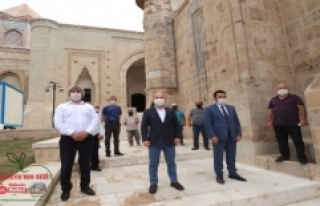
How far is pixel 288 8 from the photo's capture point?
528 centimetres

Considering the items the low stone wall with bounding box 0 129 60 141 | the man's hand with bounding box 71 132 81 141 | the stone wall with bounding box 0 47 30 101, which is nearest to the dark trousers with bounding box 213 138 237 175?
the man's hand with bounding box 71 132 81 141

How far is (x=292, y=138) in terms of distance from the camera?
365 centimetres

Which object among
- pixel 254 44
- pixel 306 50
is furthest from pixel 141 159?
pixel 306 50

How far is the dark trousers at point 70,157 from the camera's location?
9.36ft

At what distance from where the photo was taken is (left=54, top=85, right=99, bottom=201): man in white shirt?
2848 mm

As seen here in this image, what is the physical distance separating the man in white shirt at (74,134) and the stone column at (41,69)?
1693 cm

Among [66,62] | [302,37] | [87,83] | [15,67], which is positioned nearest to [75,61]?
[66,62]

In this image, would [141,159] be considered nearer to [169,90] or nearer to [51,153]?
[51,153]

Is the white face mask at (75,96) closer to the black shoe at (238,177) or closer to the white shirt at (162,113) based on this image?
the white shirt at (162,113)

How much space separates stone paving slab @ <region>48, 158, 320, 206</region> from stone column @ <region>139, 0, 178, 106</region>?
17.3ft

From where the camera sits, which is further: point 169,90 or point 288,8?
point 169,90

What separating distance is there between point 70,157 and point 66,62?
19.8 m

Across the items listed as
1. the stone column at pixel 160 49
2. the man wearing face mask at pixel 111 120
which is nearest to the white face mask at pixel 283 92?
the man wearing face mask at pixel 111 120

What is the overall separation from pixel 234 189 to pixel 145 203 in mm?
1356
